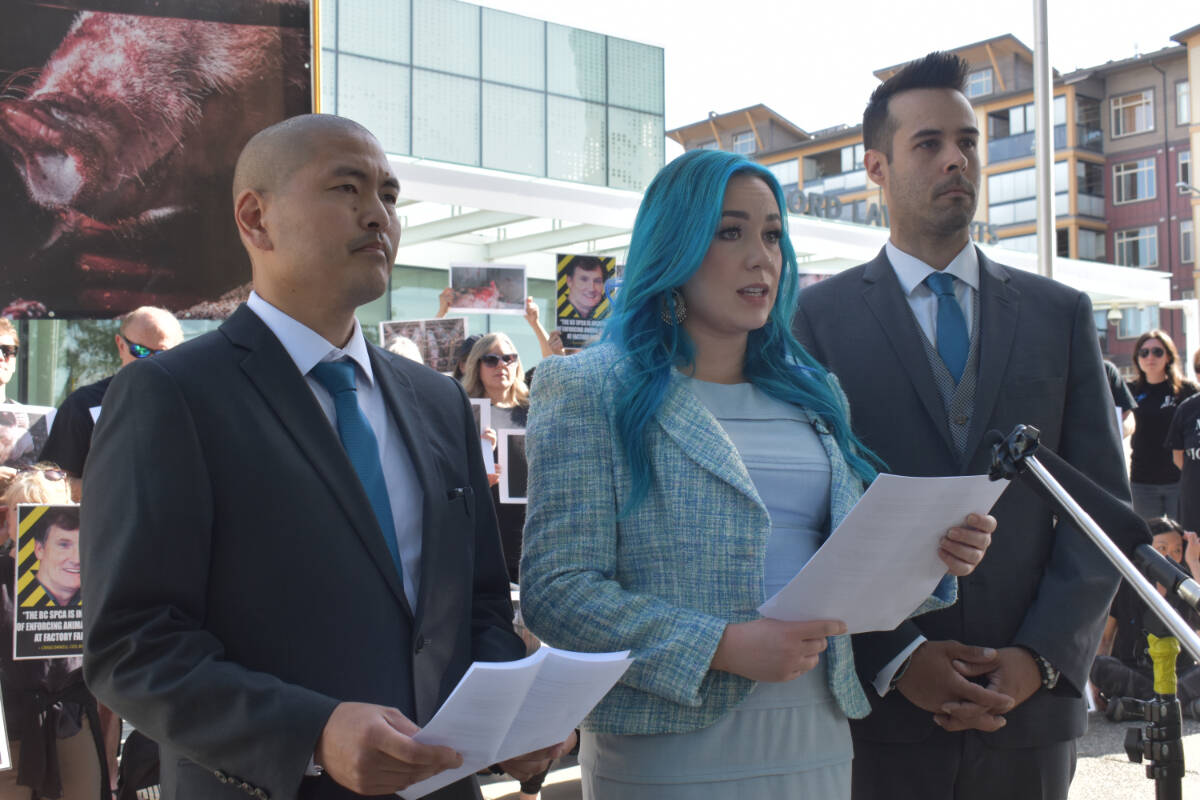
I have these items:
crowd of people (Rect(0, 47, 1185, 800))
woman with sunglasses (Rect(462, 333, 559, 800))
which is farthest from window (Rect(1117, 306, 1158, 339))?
crowd of people (Rect(0, 47, 1185, 800))

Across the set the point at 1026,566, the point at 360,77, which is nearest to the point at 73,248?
the point at 1026,566

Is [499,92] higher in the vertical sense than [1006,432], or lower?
higher

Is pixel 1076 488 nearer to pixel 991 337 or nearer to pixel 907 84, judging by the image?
pixel 991 337

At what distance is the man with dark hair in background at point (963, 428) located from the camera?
2.31 metres

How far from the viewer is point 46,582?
325 cm

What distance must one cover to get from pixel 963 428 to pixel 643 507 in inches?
32.0

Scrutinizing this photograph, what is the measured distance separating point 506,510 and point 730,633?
11.9ft

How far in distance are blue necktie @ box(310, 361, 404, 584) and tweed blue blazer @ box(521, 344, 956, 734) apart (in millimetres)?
350

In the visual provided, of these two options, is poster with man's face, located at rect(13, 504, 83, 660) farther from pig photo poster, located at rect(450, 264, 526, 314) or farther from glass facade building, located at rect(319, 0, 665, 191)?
glass facade building, located at rect(319, 0, 665, 191)

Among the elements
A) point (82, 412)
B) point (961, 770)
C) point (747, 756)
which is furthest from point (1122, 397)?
point (747, 756)

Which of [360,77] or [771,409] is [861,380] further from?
[360,77]

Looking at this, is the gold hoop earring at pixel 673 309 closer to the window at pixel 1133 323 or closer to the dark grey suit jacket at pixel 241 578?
the dark grey suit jacket at pixel 241 578

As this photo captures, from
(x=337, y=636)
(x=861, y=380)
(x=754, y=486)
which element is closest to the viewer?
(x=337, y=636)

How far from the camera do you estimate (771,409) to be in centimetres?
229
